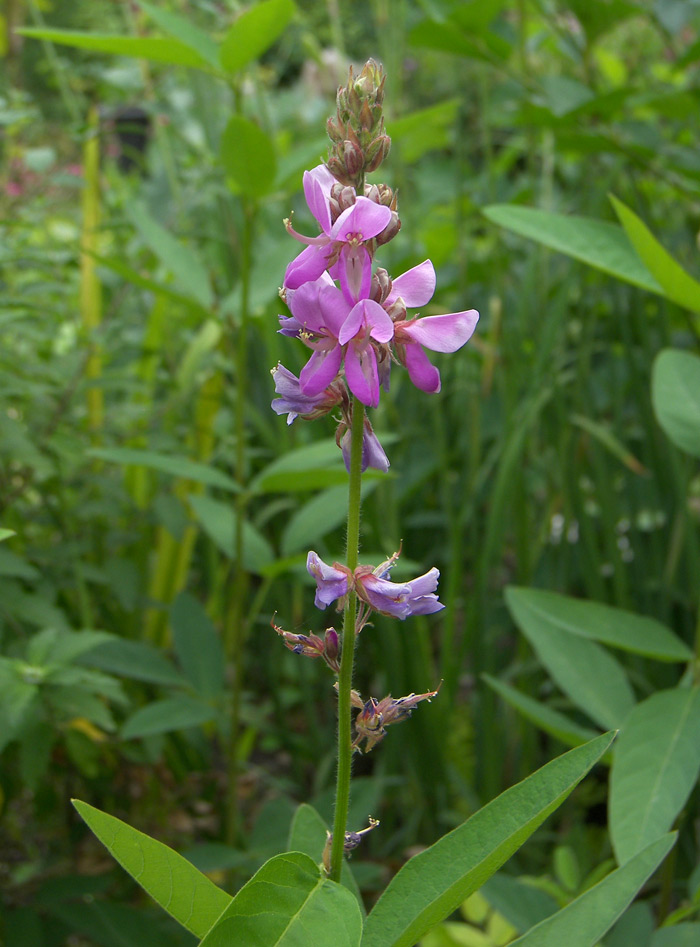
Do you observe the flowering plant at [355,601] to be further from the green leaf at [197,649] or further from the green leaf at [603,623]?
the green leaf at [197,649]

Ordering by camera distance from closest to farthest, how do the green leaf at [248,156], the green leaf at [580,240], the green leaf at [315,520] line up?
the green leaf at [580,240]
the green leaf at [248,156]
the green leaf at [315,520]

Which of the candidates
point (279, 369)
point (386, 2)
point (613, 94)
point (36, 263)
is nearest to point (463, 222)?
point (613, 94)

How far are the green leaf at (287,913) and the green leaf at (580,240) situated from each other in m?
0.68

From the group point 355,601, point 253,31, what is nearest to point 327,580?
point 355,601

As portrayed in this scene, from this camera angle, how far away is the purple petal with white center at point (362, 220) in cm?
53

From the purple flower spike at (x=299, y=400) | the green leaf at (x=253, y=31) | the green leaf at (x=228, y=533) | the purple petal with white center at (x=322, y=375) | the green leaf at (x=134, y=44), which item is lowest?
the green leaf at (x=228, y=533)

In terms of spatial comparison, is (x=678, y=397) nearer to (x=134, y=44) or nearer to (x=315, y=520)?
(x=315, y=520)

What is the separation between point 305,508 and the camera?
3.93 feet

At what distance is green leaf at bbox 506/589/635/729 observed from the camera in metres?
0.97

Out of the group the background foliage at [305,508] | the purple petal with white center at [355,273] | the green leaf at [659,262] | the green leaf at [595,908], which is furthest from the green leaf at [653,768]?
the purple petal with white center at [355,273]

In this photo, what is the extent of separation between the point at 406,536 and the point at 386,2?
1069mm

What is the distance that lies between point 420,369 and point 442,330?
0.03 metres

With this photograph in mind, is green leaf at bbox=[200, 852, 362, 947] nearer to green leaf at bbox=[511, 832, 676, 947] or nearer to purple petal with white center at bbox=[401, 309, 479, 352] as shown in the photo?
green leaf at bbox=[511, 832, 676, 947]

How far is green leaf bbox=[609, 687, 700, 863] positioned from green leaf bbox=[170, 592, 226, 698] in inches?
22.0
